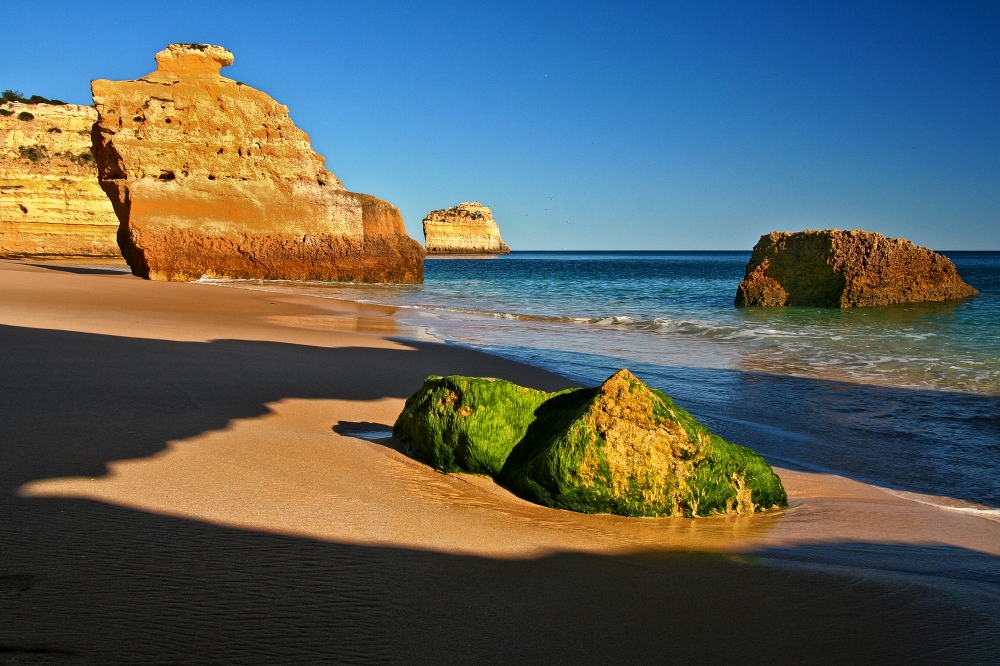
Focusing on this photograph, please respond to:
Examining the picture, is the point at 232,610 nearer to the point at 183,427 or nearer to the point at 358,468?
the point at 358,468

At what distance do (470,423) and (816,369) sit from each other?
239 inches

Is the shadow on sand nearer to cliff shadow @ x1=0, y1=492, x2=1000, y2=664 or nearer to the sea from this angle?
cliff shadow @ x1=0, y1=492, x2=1000, y2=664

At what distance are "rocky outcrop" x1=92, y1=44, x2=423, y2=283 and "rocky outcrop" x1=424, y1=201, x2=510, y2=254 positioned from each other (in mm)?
84679

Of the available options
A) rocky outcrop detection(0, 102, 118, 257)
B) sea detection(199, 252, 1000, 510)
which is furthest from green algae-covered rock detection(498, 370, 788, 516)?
rocky outcrop detection(0, 102, 118, 257)

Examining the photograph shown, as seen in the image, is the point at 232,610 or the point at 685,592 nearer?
the point at 232,610

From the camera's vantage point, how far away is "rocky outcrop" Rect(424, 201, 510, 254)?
107m

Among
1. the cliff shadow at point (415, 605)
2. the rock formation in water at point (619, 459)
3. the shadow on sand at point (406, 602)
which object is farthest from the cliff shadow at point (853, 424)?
the cliff shadow at point (415, 605)

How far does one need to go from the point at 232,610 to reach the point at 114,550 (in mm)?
557

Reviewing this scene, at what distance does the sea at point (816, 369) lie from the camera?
15.3 feet

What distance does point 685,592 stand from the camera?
2.28 meters

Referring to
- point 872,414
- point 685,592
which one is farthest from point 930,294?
point 685,592

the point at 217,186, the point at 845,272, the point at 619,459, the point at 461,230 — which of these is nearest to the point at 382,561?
the point at 619,459

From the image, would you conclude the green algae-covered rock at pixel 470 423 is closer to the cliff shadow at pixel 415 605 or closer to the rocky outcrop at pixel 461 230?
the cliff shadow at pixel 415 605

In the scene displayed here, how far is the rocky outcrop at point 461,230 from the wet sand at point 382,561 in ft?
341
